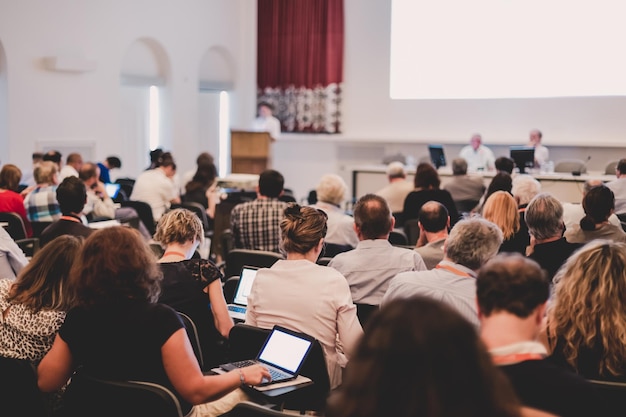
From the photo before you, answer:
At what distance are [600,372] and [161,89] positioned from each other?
11.1m

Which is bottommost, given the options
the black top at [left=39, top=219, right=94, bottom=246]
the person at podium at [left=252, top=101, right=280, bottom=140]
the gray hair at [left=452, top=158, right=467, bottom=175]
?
the black top at [left=39, top=219, right=94, bottom=246]

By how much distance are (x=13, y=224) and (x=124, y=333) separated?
13.2ft

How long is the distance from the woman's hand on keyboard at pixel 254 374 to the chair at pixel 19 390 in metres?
0.78

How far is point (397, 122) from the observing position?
525 inches

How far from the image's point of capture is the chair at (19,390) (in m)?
2.76

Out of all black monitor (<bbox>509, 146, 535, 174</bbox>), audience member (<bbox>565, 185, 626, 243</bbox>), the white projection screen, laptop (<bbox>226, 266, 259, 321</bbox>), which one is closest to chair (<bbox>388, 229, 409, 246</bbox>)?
audience member (<bbox>565, 185, 626, 243</bbox>)

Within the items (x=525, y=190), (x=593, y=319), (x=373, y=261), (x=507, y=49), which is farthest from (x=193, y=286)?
(x=507, y=49)

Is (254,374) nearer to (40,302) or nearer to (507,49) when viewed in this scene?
(40,302)

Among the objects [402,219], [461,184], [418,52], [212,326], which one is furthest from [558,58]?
[212,326]

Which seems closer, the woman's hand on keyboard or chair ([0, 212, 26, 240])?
the woman's hand on keyboard

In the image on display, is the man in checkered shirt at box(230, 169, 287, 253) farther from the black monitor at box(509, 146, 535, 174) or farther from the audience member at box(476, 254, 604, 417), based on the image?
the black monitor at box(509, 146, 535, 174)

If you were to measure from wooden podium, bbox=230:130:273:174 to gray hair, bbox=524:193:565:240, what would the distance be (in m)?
8.55

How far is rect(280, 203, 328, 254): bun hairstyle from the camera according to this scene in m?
3.36

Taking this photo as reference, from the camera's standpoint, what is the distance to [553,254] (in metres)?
4.15
